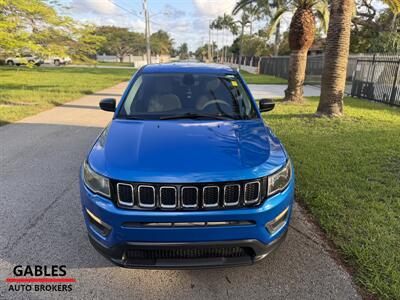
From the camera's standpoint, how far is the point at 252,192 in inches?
85.4

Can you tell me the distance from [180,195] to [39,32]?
11422 millimetres

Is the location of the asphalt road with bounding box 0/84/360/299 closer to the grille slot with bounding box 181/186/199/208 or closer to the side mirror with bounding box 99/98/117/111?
the grille slot with bounding box 181/186/199/208

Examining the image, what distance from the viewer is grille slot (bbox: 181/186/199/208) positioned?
2096 millimetres

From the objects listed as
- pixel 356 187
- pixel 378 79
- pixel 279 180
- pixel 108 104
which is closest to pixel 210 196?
pixel 279 180

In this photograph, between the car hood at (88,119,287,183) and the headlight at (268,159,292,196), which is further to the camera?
the headlight at (268,159,292,196)

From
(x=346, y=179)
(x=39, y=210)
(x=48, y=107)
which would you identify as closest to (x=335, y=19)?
(x=346, y=179)

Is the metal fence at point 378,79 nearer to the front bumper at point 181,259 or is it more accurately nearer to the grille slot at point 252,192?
the grille slot at point 252,192

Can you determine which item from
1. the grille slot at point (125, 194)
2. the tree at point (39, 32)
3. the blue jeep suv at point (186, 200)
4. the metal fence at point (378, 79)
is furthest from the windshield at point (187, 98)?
the metal fence at point (378, 79)

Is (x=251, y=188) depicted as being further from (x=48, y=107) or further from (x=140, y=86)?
(x=48, y=107)

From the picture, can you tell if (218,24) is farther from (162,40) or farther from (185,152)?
(185,152)

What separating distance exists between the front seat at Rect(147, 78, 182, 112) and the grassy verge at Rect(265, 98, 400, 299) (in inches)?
79.7

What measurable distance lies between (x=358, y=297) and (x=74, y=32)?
1296 centimetres

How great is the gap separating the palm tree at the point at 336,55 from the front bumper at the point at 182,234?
7.02 meters
